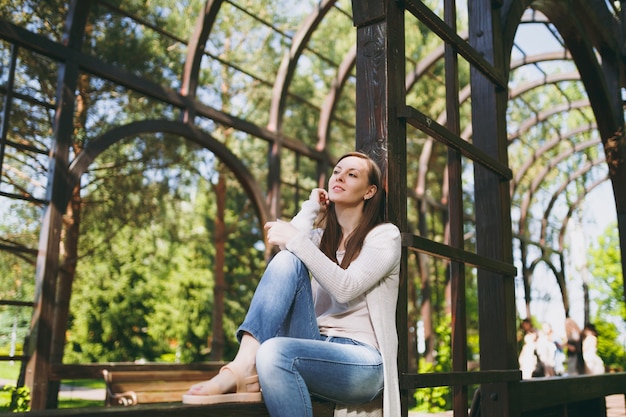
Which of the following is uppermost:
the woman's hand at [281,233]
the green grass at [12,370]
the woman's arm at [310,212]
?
the woman's arm at [310,212]

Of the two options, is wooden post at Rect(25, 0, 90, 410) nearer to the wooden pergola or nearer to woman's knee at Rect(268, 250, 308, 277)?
the wooden pergola

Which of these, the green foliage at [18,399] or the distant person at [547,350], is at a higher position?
the distant person at [547,350]

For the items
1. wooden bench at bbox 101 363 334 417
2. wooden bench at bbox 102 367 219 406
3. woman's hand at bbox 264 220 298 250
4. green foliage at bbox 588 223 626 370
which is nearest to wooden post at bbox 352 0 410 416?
woman's hand at bbox 264 220 298 250

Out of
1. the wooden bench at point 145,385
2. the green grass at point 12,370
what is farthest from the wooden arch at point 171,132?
the wooden bench at point 145,385

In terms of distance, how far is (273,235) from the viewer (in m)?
2.09

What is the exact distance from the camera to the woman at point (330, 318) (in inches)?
70.3

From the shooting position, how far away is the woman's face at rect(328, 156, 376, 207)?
223 cm

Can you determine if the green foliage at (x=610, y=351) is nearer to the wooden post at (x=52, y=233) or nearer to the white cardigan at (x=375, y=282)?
the wooden post at (x=52, y=233)

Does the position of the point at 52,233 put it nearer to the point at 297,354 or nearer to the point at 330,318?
the point at 330,318

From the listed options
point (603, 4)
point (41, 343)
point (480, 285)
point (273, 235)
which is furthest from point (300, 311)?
point (41, 343)

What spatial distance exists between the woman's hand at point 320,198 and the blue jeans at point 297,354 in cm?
44

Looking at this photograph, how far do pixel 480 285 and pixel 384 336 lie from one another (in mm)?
1164

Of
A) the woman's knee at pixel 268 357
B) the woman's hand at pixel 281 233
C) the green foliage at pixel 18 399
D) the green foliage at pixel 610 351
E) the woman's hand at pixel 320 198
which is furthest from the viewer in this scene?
the green foliage at pixel 610 351

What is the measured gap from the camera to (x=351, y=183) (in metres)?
2.26
